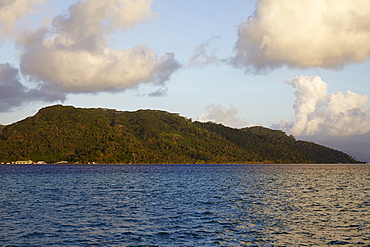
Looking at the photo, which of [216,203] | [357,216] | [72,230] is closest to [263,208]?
[216,203]

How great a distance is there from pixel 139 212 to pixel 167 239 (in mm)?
20243

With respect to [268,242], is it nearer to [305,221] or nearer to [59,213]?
[305,221]

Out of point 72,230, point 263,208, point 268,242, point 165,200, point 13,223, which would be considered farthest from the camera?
point 165,200

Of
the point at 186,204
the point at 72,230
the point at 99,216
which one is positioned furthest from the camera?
the point at 186,204

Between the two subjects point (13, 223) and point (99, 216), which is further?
point (99, 216)

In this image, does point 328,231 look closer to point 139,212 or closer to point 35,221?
point 139,212

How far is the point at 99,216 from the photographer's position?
56.4 metres

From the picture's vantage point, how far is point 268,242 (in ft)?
131

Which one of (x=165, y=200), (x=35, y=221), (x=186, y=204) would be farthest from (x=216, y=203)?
(x=35, y=221)

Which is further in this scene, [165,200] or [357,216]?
[165,200]

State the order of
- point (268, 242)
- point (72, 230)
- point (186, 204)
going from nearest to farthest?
point (268, 242) → point (72, 230) → point (186, 204)

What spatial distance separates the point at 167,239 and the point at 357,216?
34297mm

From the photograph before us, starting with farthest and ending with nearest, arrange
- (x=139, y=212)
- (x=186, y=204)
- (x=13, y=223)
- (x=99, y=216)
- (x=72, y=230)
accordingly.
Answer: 1. (x=186, y=204)
2. (x=139, y=212)
3. (x=99, y=216)
4. (x=13, y=223)
5. (x=72, y=230)

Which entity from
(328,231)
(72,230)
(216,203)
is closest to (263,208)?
(216,203)
